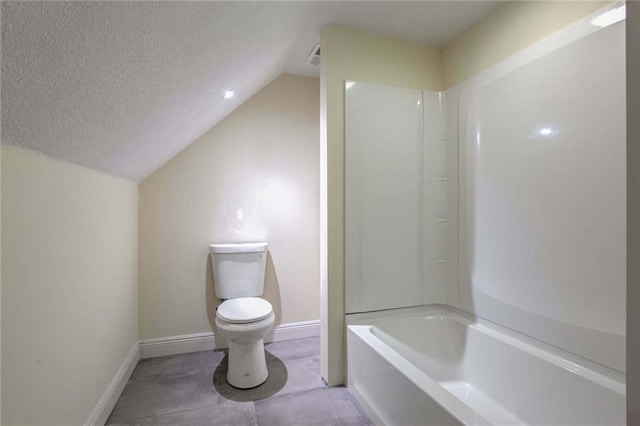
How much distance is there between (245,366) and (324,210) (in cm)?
110

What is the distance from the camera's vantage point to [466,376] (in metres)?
1.86

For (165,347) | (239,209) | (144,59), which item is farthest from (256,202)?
(144,59)

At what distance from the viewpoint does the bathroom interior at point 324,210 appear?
0.97 metres

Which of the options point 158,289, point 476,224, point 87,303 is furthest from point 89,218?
point 476,224

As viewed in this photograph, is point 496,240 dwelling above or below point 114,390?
above

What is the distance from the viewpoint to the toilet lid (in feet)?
6.18

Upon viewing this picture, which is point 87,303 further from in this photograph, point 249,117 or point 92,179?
point 249,117

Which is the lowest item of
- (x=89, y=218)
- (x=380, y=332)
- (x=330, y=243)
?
(x=380, y=332)

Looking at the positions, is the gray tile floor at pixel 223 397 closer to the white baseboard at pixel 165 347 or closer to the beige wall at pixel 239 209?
the white baseboard at pixel 165 347

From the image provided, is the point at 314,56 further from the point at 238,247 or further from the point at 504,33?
the point at 238,247

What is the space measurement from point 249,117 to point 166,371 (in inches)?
78.6

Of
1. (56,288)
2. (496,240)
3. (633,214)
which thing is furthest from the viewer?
(496,240)

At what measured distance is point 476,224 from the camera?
6.23 feet

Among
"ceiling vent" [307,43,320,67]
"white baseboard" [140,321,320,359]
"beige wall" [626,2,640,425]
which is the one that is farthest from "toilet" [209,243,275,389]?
"beige wall" [626,2,640,425]
